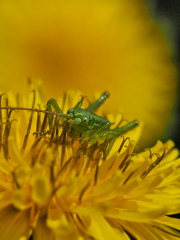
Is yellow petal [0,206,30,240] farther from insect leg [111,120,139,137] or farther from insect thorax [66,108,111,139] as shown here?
insect leg [111,120,139,137]

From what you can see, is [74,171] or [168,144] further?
[168,144]

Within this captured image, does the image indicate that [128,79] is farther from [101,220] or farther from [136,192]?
[101,220]

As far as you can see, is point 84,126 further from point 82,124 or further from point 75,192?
point 75,192

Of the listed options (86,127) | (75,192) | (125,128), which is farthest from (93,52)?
(75,192)

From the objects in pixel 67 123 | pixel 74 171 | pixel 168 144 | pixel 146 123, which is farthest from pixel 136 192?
pixel 146 123

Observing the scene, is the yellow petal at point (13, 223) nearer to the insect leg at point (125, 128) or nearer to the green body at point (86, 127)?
the green body at point (86, 127)
